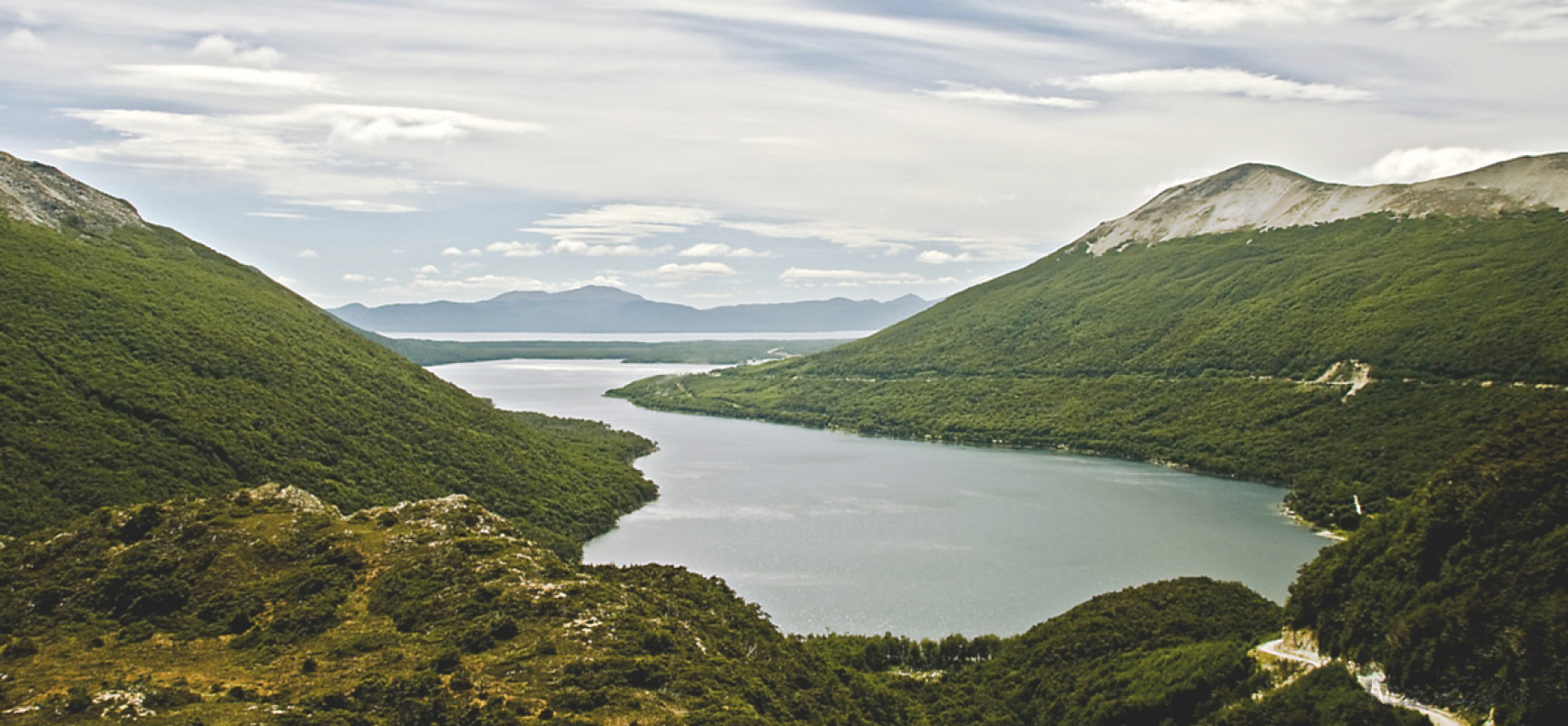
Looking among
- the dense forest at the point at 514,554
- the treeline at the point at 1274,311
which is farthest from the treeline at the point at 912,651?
the treeline at the point at 1274,311

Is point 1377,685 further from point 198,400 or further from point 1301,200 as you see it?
point 1301,200

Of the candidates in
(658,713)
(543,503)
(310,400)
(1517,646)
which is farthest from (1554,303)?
(310,400)

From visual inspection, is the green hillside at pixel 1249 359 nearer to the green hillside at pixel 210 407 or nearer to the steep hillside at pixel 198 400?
the steep hillside at pixel 198 400

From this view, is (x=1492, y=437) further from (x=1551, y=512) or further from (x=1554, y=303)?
(x=1554, y=303)

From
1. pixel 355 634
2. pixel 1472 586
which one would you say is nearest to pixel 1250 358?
pixel 1472 586

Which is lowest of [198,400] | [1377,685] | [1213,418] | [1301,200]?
[1377,685]

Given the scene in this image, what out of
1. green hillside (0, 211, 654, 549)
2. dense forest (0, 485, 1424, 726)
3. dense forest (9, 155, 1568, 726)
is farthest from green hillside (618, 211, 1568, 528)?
green hillside (0, 211, 654, 549)
